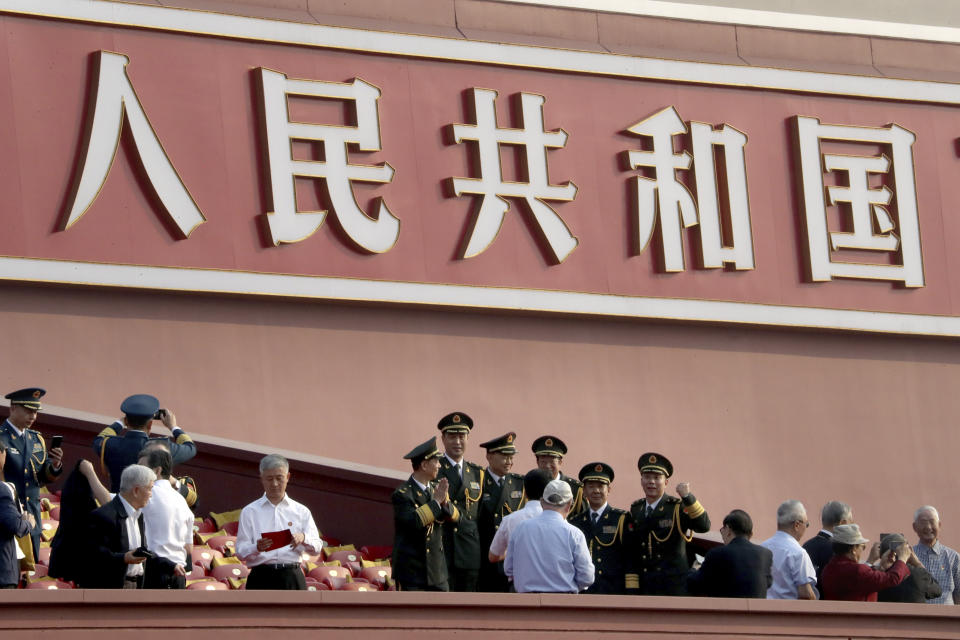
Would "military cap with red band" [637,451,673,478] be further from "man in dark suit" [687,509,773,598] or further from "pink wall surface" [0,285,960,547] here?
"pink wall surface" [0,285,960,547]

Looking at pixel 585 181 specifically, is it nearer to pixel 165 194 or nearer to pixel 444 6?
pixel 444 6

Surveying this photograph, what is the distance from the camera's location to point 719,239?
614 inches

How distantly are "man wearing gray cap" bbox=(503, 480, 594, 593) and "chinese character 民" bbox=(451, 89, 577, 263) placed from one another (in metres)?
5.23

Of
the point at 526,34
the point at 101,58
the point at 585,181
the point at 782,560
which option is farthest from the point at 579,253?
the point at 782,560

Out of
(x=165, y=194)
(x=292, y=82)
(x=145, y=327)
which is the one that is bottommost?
(x=145, y=327)

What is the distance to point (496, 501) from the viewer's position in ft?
35.8

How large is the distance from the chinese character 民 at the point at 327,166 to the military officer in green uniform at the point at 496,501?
3.69 metres

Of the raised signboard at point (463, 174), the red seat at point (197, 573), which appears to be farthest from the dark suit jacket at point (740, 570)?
the raised signboard at point (463, 174)

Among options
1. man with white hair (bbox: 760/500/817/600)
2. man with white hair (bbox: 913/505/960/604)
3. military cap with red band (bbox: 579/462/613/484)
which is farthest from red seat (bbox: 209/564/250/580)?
man with white hair (bbox: 913/505/960/604)

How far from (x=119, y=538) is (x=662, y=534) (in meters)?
3.13

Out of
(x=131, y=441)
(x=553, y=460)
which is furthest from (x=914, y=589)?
(x=131, y=441)

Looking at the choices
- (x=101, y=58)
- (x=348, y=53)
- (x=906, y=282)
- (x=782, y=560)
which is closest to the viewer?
(x=782, y=560)

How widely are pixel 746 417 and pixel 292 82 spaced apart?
458cm

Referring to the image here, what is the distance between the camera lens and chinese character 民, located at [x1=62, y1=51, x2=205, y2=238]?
1362 centimetres
